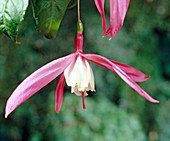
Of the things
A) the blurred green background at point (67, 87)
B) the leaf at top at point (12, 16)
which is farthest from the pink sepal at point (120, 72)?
the blurred green background at point (67, 87)

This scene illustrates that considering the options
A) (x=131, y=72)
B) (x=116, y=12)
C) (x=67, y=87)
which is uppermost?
(x=116, y=12)

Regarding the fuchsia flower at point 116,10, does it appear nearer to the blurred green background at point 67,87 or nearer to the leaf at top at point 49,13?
the leaf at top at point 49,13

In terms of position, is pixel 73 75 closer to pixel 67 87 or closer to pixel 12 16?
pixel 12 16

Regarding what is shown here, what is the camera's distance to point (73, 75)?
404mm

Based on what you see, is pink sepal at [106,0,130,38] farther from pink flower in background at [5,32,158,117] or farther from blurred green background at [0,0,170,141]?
blurred green background at [0,0,170,141]

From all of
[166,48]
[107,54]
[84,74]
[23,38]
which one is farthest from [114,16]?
[166,48]

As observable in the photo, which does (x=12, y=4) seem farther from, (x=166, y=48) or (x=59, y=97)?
(x=166, y=48)

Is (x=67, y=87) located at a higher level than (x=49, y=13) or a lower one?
lower

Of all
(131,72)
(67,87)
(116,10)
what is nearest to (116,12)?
(116,10)

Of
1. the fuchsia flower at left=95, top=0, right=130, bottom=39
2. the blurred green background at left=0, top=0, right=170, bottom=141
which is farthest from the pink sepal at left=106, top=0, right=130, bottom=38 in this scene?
the blurred green background at left=0, top=0, right=170, bottom=141

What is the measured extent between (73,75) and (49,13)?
12 cm

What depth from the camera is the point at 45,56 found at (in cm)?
174

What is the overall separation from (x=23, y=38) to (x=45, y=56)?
0.27 m

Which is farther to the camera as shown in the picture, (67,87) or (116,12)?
(67,87)
